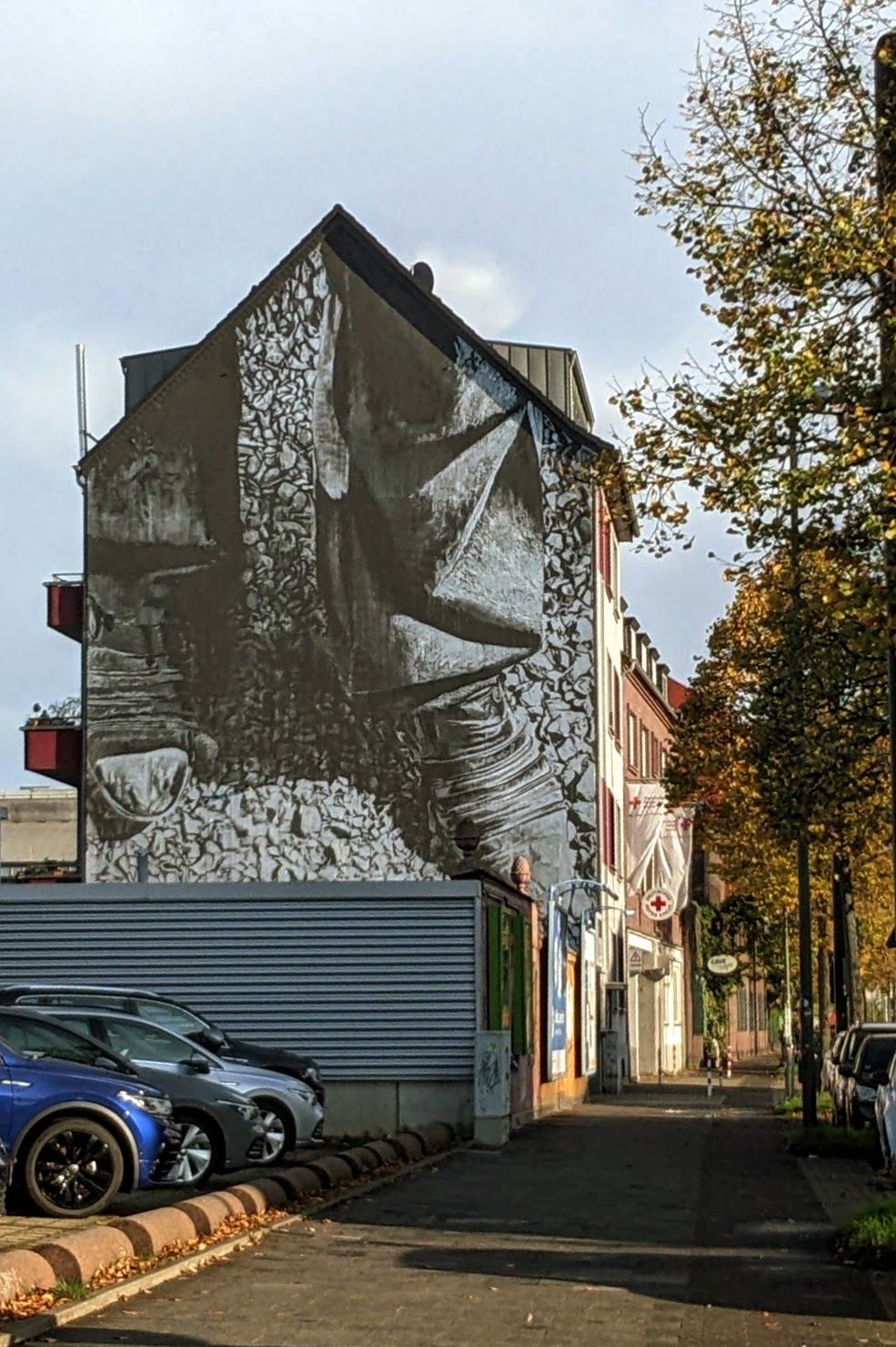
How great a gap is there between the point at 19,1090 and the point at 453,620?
96.3ft

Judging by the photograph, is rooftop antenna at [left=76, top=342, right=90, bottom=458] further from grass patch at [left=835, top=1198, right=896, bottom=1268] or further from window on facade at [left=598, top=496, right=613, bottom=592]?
grass patch at [left=835, top=1198, right=896, bottom=1268]

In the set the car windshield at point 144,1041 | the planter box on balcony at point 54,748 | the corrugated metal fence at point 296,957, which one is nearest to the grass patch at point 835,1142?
the corrugated metal fence at point 296,957

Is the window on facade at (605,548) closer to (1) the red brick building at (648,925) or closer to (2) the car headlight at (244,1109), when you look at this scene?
(1) the red brick building at (648,925)

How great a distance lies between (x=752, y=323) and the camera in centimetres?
1493

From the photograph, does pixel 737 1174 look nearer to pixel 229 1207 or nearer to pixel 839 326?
pixel 229 1207

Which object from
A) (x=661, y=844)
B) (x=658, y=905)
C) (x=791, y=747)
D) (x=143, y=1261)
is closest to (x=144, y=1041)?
(x=143, y=1261)

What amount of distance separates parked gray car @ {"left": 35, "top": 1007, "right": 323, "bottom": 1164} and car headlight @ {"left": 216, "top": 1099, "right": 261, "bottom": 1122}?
0.81ft

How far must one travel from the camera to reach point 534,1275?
13.0 metres

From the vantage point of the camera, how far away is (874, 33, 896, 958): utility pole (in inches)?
526

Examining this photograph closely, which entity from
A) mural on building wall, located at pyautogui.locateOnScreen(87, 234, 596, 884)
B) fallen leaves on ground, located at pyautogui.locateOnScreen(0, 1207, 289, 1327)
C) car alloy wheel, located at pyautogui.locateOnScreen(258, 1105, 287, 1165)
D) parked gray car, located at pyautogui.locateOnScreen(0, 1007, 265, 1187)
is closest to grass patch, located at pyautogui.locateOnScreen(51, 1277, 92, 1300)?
fallen leaves on ground, located at pyautogui.locateOnScreen(0, 1207, 289, 1327)

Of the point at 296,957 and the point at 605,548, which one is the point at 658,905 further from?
the point at 296,957

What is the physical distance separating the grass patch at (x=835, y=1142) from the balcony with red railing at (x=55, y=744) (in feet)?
70.0

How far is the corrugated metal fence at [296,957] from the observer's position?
27719 mm

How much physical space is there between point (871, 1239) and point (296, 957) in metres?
15.0
